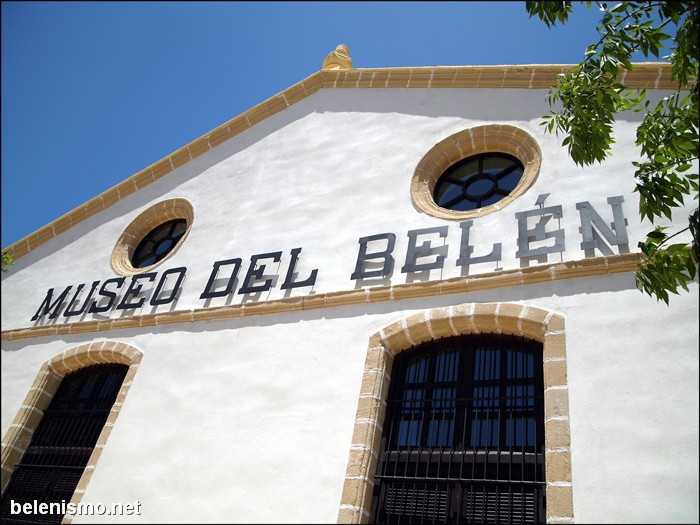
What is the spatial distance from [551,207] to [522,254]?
594 millimetres

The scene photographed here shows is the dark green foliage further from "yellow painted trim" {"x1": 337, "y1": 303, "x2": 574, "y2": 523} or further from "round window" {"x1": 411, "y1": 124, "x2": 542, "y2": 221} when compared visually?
"round window" {"x1": 411, "y1": 124, "x2": 542, "y2": 221}

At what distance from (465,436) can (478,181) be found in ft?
9.90

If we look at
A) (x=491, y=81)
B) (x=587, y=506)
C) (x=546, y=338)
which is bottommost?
(x=587, y=506)

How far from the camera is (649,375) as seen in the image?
14.4 feet

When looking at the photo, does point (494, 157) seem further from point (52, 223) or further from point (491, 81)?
point (52, 223)

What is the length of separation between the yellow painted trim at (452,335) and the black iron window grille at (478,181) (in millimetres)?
1588

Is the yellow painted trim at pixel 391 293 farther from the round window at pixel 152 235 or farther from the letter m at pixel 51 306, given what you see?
the round window at pixel 152 235

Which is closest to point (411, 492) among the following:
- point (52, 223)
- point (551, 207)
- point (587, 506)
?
point (587, 506)

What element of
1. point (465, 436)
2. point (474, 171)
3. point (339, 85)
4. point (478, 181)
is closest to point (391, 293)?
point (465, 436)

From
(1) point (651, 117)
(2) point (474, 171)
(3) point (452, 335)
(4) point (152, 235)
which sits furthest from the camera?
(4) point (152, 235)

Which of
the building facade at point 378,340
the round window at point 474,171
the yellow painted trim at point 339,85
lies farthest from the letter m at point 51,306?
the round window at point 474,171

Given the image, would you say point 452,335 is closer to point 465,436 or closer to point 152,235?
point 465,436

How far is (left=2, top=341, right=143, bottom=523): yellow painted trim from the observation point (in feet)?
22.4

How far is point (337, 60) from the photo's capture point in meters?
9.13
